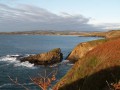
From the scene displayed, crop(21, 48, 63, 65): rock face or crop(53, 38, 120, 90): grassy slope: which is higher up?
crop(53, 38, 120, 90): grassy slope

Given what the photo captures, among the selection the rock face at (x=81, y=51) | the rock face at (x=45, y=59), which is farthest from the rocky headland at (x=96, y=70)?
the rock face at (x=81, y=51)

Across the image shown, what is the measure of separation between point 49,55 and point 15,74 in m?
19.7

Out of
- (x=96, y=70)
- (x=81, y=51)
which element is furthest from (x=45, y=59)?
(x=96, y=70)

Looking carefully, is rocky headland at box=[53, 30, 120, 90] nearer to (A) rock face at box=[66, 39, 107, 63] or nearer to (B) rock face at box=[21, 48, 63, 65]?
(B) rock face at box=[21, 48, 63, 65]

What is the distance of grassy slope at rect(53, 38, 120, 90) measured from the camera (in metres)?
23.4

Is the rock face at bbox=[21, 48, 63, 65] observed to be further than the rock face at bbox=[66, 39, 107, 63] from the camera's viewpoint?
No

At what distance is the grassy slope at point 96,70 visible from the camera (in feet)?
76.6

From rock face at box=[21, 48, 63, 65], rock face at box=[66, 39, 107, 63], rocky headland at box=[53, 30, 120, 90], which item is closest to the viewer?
rocky headland at box=[53, 30, 120, 90]

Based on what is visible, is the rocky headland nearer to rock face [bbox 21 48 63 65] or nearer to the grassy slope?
the grassy slope

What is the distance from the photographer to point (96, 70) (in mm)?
25984

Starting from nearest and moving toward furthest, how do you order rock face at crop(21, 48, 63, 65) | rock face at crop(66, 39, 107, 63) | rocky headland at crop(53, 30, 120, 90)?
rocky headland at crop(53, 30, 120, 90) → rock face at crop(21, 48, 63, 65) → rock face at crop(66, 39, 107, 63)

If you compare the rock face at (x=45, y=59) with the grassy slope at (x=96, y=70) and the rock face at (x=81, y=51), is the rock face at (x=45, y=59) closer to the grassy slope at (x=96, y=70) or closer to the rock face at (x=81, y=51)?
the rock face at (x=81, y=51)

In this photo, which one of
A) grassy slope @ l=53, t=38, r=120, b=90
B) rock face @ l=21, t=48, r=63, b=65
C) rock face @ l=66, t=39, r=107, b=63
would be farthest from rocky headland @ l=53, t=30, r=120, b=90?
rock face @ l=66, t=39, r=107, b=63

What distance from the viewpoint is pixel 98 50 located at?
30.9 metres
